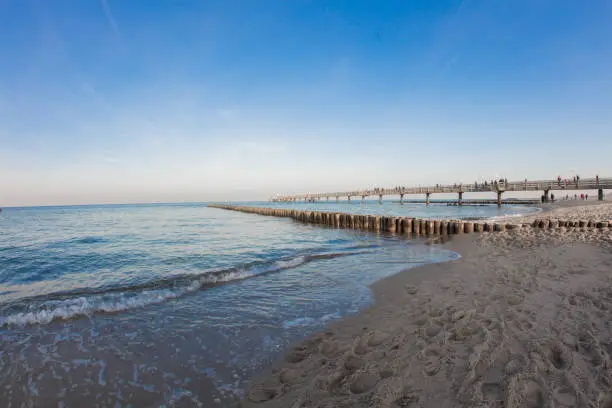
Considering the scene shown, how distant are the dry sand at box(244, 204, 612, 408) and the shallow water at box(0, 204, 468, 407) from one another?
735mm

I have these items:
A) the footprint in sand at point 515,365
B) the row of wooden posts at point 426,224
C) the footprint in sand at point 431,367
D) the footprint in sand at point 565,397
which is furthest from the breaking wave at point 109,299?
the row of wooden posts at point 426,224

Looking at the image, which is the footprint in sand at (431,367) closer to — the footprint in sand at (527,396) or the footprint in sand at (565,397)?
the footprint in sand at (527,396)

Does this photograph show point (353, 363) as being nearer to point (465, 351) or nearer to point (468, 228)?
point (465, 351)

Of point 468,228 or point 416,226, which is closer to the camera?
point 468,228

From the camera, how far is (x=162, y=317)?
609 centimetres

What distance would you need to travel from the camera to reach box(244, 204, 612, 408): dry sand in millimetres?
2939

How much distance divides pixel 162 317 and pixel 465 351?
556 centimetres

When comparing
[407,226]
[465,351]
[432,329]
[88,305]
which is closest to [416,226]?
[407,226]

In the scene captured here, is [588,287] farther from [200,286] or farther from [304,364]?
[200,286]

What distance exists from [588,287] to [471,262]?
3803mm

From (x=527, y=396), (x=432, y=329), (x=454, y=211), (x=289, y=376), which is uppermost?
(x=527, y=396)

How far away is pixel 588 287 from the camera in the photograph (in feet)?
20.7

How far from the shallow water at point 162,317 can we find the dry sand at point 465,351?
735 mm

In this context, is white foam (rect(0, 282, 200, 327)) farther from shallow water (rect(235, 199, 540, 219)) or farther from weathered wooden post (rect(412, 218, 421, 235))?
shallow water (rect(235, 199, 540, 219))
